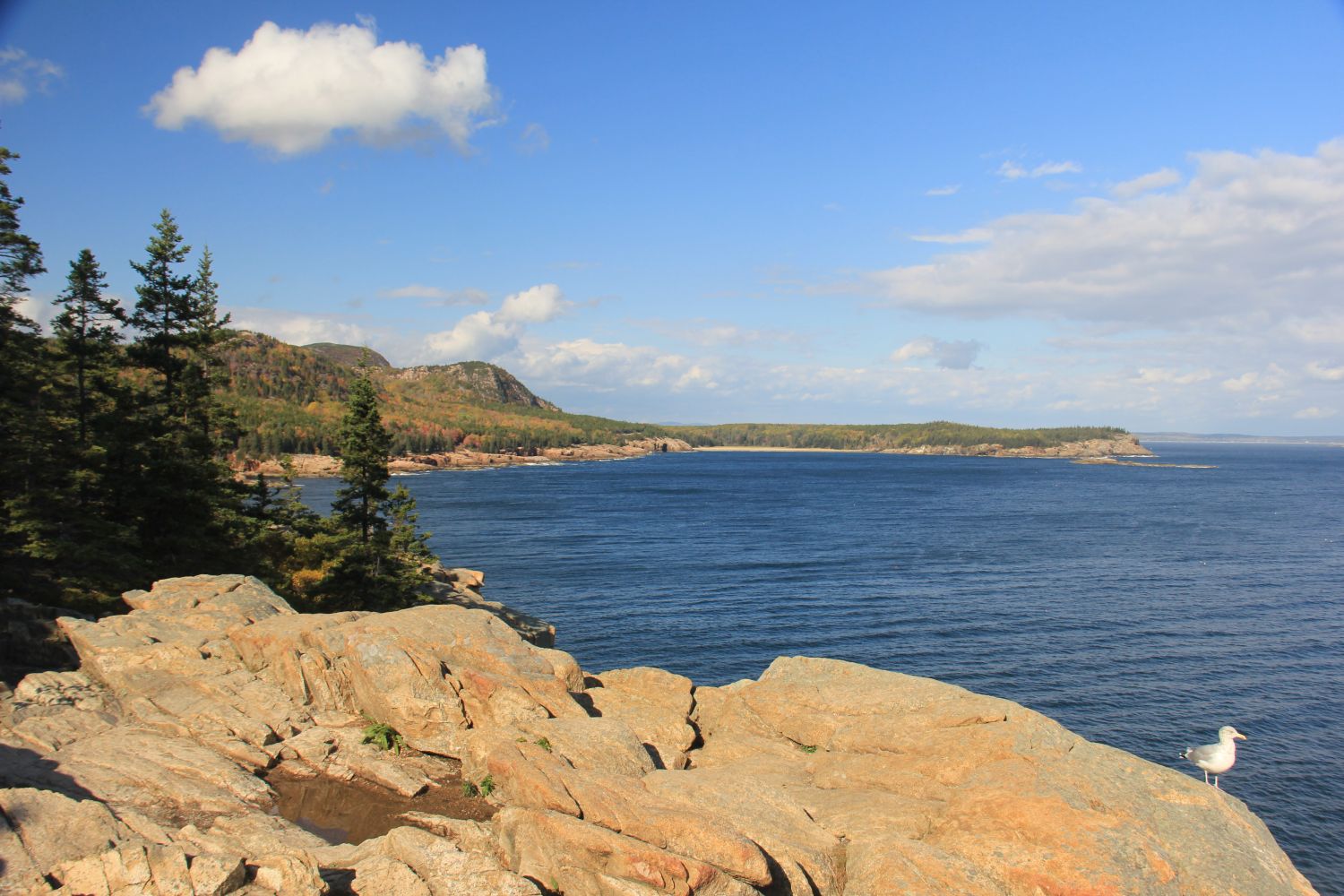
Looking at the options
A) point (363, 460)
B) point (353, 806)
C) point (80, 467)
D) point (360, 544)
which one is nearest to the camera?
point (353, 806)

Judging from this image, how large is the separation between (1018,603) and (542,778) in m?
49.2

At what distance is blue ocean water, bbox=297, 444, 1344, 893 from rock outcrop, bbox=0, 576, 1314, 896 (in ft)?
50.2

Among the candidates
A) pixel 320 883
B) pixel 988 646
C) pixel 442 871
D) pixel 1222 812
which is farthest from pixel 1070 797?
pixel 988 646

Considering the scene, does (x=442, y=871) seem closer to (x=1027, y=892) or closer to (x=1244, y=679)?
(x=1027, y=892)

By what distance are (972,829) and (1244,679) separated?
116ft

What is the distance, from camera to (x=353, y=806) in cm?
1742

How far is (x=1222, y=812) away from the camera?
15.5 m

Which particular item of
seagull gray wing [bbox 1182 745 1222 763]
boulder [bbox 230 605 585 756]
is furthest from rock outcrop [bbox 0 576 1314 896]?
seagull gray wing [bbox 1182 745 1222 763]

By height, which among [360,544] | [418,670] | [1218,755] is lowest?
[1218,755]

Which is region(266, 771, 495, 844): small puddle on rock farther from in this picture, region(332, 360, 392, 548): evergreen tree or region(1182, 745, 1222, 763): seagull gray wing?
region(332, 360, 392, 548): evergreen tree

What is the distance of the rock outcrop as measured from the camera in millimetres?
13188

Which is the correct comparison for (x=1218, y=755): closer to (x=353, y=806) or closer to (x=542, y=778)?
(x=542, y=778)

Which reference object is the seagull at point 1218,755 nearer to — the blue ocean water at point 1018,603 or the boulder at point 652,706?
the blue ocean water at point 1018,603

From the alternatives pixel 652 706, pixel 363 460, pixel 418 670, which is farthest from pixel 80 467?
pixel 652 706
